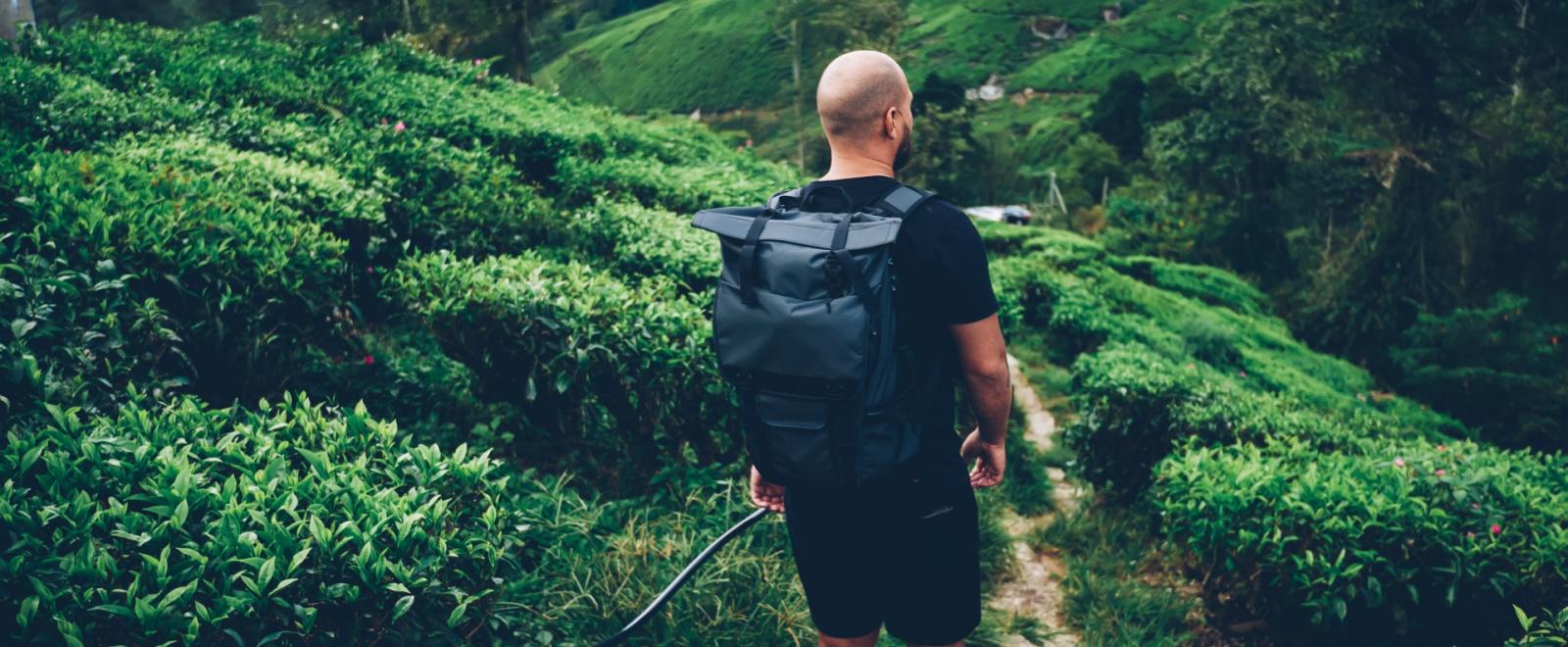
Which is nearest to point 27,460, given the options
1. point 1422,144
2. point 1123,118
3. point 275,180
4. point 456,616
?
point 456,616

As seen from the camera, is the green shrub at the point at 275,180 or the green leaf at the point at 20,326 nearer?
the green leaf at the point at 20,326

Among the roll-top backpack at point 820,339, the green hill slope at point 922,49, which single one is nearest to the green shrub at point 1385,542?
the roll-top backpack at point 820,339

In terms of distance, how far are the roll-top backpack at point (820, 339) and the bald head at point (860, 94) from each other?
0.17 m

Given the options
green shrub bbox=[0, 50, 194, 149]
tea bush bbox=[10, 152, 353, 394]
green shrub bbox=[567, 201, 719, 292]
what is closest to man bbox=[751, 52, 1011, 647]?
tea bush bbox=[10, 152, 353, 394]

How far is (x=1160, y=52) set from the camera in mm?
88250

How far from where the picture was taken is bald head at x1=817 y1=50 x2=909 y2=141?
86.7 inches

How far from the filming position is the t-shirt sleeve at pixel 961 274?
83.6 inches

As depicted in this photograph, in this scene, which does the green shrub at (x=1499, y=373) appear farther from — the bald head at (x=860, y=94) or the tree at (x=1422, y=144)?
the bald head at (x=860, y=94)

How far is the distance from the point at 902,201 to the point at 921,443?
2.05 feet

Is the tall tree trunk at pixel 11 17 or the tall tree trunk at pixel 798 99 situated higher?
the tall tree trunk at pixel 11 17

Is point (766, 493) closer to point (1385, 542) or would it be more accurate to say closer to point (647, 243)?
point (1385, 542)

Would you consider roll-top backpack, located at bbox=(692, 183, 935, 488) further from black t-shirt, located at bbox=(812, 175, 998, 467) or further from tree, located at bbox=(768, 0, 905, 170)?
tree, located at bbox=(768, 0, 905, 170)

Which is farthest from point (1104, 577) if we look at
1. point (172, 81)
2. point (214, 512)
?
point (172, 81)

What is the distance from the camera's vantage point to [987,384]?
7.57 feet
